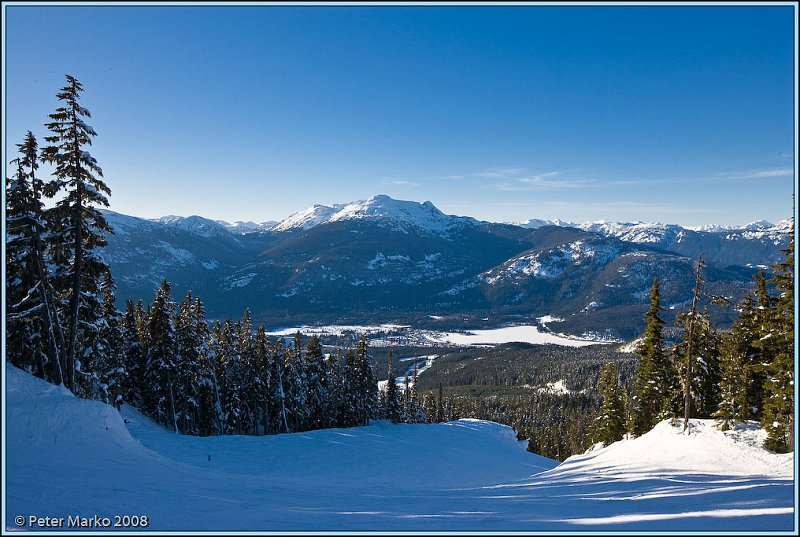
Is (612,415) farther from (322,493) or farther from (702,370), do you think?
(322,493)

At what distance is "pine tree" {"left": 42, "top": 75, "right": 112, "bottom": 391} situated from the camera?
17531 millimetres

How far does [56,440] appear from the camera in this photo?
13836mm

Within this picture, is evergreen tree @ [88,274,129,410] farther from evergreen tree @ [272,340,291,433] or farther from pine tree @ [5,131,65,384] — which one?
evergreen tree @ [272,340,291,433]

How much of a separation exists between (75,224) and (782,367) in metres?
35.7

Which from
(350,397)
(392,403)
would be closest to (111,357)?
(350,397)

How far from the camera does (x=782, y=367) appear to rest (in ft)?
69.4

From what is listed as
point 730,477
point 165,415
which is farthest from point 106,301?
point 730,477

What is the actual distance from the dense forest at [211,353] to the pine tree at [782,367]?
0.07 meters

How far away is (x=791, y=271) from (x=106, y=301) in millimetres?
43014

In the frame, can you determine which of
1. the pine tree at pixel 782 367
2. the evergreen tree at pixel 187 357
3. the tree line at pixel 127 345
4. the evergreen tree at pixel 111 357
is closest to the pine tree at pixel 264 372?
the tree line at pixel 127 345

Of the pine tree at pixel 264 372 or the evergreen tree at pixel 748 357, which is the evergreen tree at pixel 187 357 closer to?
the pine tree at pixel 264 372

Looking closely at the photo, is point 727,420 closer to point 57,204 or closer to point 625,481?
point 625,481

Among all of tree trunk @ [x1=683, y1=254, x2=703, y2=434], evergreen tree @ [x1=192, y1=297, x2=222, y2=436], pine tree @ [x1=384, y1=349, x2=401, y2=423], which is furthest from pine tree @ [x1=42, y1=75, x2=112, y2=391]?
pine tree @ [x1=384, y1=349, x2=401, y2=423]

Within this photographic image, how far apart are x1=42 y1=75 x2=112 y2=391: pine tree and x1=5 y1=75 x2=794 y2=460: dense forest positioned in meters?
0.05
